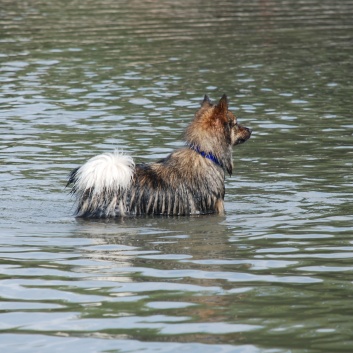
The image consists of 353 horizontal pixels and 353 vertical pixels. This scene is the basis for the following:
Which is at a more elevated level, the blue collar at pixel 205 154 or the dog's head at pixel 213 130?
the dog's head at pixel 213 130

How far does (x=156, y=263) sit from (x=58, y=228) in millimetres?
1951

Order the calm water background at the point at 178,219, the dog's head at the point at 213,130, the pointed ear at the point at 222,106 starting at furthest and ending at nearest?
1. the dog's head at the point at 213,130
2. the pointed ear at the point at 222,106
3. the calm water background at the point at 178,219

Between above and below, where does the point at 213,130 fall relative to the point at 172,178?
above

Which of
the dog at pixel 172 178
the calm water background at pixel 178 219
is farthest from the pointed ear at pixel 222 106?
the calm water background at pixel 178 219

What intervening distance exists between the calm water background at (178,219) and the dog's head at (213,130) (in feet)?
2.09

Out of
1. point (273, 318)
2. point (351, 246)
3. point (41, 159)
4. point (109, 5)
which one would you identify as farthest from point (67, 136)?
point (109, 5)

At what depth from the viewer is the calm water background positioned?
6.73 metres

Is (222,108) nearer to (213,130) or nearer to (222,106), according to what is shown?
(222,106)

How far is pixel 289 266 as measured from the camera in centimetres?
826

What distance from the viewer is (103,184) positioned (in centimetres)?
1016

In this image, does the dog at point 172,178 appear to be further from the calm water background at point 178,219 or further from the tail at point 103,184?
the calm water background at point 178,219

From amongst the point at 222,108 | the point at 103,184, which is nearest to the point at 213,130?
the point at 222,108

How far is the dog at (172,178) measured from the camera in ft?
33.4

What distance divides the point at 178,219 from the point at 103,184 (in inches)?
34.3
